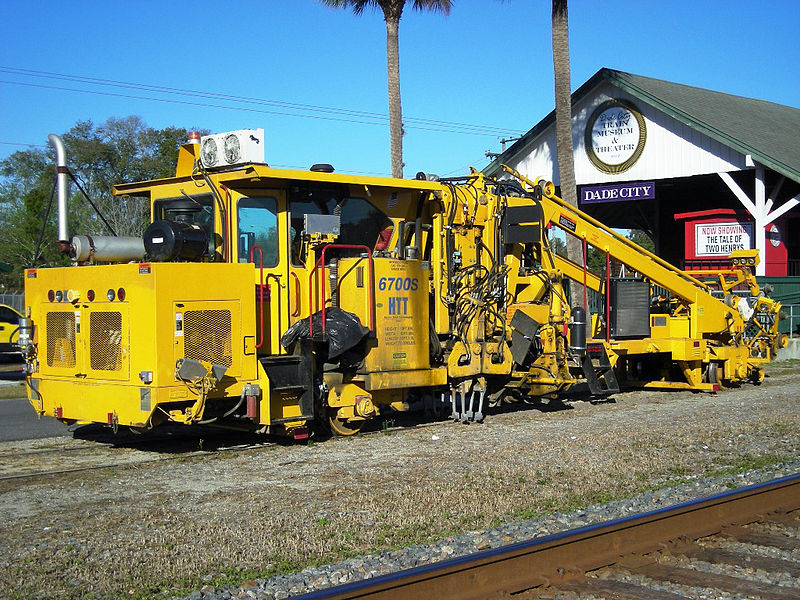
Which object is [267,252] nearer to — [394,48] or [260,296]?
[260,296]

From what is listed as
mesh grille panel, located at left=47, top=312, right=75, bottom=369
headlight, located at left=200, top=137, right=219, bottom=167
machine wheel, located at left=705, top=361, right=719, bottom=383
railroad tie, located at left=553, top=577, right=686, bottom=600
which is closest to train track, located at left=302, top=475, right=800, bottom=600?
railroad tie, located at left=553, top=577, right=686, bottom=600

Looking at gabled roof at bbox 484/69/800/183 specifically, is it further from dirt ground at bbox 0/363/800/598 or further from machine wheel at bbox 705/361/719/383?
dirt ground at bbox 0/363/800/598

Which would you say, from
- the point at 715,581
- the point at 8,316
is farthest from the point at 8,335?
the point at 715,581

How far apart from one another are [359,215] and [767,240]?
18.0 m

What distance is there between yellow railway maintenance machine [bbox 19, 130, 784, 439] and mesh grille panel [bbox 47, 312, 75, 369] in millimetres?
22

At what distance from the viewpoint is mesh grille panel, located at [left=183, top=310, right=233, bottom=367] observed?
9.10 m

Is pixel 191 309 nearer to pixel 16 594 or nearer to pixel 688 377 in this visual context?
pixel 16 594

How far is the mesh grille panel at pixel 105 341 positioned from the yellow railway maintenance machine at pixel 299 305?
0.08ft

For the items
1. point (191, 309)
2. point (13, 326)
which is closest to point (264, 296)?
point (191, 309)

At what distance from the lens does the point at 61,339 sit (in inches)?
391

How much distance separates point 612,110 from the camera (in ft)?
90.4

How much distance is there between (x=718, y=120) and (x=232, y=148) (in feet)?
65.3

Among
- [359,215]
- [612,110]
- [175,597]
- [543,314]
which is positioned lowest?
[175,597]

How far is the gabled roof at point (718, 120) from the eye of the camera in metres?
24.4
